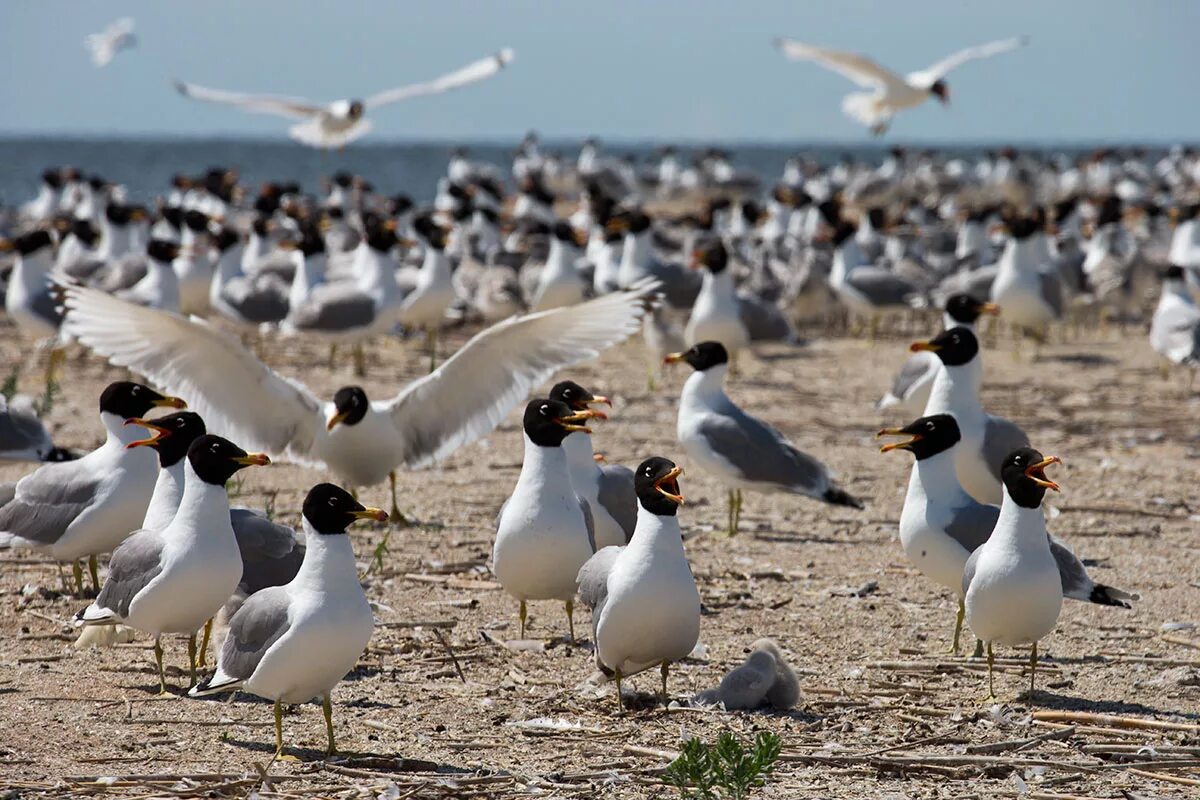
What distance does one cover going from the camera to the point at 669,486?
532cm

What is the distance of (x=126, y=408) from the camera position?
652cm

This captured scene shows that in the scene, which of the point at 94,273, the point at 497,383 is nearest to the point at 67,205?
the point at 94,273

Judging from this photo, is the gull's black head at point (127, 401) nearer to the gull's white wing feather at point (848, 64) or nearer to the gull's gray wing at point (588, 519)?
the gull's gray wing at point (588, 519)

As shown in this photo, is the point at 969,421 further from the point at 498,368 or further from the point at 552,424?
the point at 552,424

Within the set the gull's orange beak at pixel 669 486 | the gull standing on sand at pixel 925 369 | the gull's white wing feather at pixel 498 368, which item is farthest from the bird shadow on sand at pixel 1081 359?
the gull's orange beak at pixel 669 486

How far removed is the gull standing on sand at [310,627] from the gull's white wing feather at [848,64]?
33.9ft

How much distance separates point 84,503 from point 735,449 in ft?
11.0

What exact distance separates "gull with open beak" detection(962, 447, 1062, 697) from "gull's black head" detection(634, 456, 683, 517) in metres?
1.10

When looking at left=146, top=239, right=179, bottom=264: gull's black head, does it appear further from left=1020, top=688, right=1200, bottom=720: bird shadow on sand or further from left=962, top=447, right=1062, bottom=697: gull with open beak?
left=1020, top=688, right=1200, bottom=720: bird shadow on sand

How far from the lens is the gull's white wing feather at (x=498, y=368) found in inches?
292

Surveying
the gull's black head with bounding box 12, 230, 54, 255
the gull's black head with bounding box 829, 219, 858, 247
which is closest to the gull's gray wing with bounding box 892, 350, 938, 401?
the gull's black head with bounding box 829, 219, 858, 247

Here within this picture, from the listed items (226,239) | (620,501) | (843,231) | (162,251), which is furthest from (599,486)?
(843,231)

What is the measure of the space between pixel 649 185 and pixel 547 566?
134 ft

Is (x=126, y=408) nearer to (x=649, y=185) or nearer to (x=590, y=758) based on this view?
(x=590, y=758)
